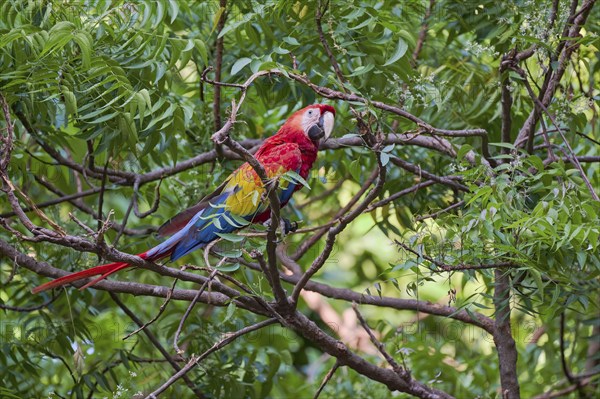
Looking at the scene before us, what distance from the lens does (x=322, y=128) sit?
348 cm

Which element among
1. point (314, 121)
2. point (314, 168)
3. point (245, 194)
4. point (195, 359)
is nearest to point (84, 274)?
point (195, 359)

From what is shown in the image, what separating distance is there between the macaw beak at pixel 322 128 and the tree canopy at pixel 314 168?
131 millimetres

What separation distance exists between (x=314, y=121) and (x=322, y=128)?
2.0 inches

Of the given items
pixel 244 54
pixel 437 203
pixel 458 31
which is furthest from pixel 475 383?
pixel 244 54

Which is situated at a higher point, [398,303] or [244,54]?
[244,54]

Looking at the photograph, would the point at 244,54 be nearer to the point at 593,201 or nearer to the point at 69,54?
the point at 69,54

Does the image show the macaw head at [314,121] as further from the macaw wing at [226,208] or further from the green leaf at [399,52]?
the green leaf at [399,52]

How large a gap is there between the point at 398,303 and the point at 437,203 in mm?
533

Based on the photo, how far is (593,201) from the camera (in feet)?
8.09

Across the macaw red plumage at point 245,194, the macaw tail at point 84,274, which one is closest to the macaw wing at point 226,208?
the macaw red plumage at point 245,194

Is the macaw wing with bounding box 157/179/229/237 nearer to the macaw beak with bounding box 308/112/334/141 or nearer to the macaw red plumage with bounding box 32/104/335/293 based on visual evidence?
the macaw red plumage with bounding box 32/104/335/293

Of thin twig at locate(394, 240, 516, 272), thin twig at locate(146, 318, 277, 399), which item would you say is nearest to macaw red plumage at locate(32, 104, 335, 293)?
thin twig at locate(146, 318, 277, 399)

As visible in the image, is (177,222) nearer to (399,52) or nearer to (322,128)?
(322,128)

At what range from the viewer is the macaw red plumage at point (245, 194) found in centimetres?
288
